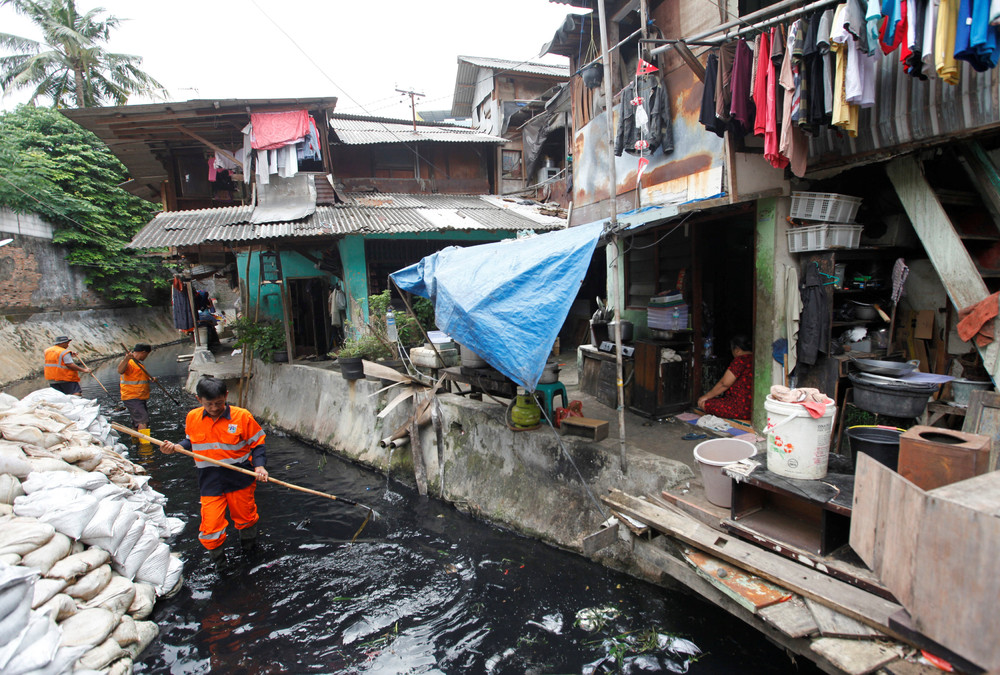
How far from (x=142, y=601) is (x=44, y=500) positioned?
1.46 m

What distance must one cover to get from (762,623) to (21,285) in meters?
24.1

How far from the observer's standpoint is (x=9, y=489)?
491 centimetres

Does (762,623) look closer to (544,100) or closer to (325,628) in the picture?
(325,628)

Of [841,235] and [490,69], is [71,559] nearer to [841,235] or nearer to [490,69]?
[841,235]

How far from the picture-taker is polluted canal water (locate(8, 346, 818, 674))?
164 inches

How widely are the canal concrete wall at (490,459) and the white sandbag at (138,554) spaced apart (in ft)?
11.8

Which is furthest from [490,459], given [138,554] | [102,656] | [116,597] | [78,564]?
[78,564]

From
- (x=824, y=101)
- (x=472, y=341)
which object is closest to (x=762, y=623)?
(x=472, y=341)

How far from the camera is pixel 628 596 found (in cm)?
476

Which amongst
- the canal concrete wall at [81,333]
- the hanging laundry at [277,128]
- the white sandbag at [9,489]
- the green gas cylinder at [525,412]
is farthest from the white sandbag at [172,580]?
the canal concrete wall at [81,333]

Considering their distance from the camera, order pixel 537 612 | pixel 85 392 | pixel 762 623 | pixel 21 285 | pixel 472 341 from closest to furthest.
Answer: pixel 762 623 → pixel 537 612 → pixel 472 341 → pixel 85 392 → pixel 21 285

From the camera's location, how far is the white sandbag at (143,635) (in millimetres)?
4234

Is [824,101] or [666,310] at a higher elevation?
[824,101]

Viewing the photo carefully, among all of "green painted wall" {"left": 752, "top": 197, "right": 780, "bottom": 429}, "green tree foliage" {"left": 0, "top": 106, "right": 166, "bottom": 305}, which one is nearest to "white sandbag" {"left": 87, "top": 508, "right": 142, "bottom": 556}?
"green painted wall" {"left": 752, "top": 197, "right": 780, "bottom": 429}
